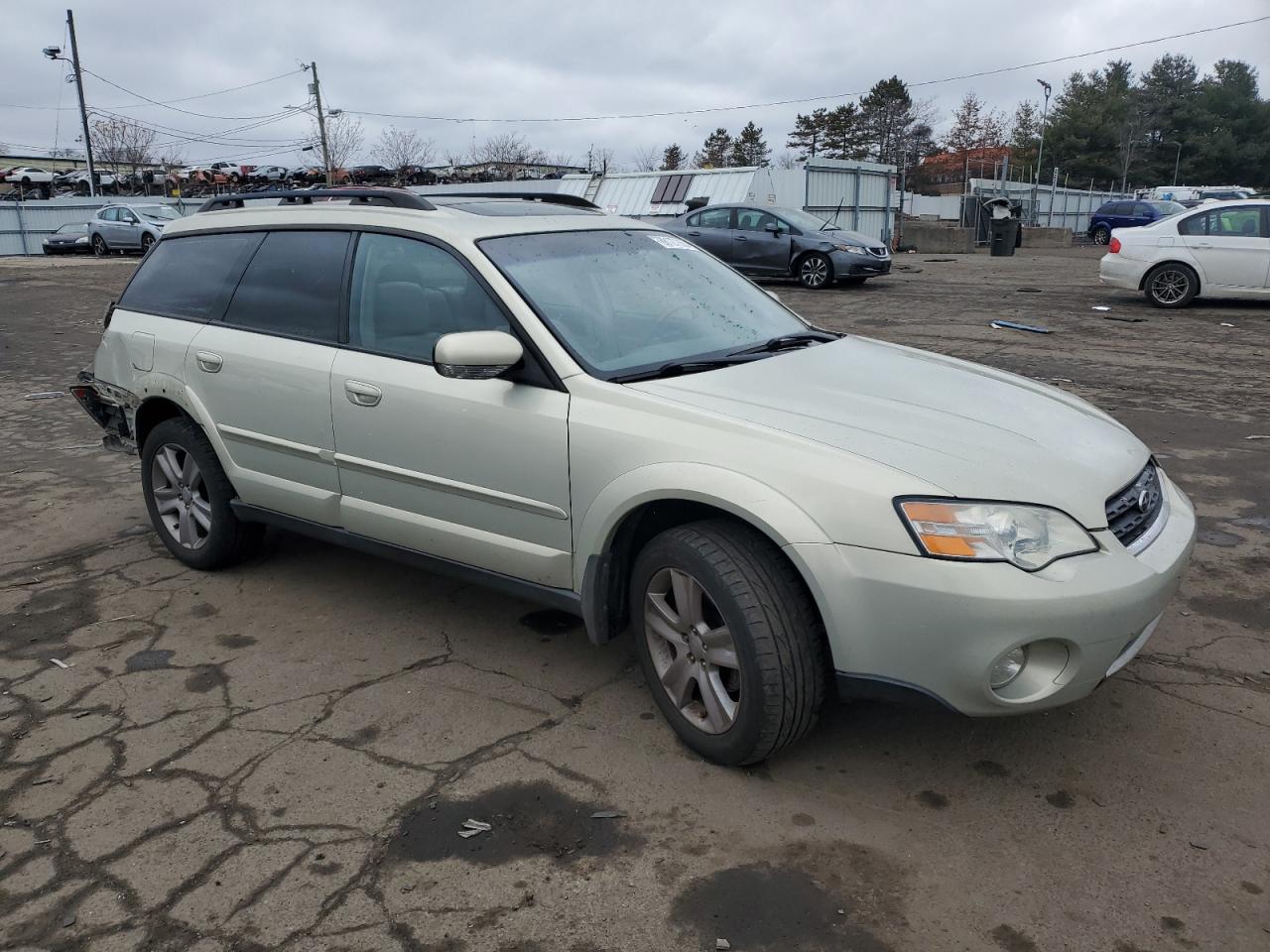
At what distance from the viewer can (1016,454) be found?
2.89 m

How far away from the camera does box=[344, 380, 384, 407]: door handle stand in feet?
12.2

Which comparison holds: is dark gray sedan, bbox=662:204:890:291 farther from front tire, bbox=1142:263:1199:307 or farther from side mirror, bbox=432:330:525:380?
side mirror, bbox=432:330:525:380

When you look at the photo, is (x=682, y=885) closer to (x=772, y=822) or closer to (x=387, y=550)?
(x=772, y=822)

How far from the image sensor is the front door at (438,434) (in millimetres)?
3336

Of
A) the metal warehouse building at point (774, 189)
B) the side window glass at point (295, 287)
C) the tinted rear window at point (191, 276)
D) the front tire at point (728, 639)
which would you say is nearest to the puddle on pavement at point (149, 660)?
the side window glass at point (295, 287)

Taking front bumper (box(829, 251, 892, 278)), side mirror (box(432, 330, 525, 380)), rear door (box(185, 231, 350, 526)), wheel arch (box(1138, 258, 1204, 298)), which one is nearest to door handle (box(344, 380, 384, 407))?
rear door (box(185, 231, 350, 526))

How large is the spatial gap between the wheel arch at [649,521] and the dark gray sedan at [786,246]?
599 inches

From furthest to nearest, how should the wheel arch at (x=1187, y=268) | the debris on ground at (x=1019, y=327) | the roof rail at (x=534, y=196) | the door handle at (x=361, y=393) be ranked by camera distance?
the wheel arch at (x=1187, y=268) < the debris on ground at (x=1019, y=327) < the roof rail at (x=534, y=196) < the door handle at (x=361, y=393)

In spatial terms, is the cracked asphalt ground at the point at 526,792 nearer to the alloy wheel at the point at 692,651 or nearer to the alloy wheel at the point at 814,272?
the alloy wheel at the point at 692,651

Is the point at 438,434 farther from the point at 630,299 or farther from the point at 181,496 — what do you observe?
the point at 181,496

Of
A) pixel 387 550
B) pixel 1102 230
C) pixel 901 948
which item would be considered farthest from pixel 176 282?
pixel 1102 230

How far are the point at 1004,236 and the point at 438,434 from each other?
1180 inches

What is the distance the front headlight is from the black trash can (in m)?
29.9

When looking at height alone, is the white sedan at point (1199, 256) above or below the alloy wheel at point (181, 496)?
above
